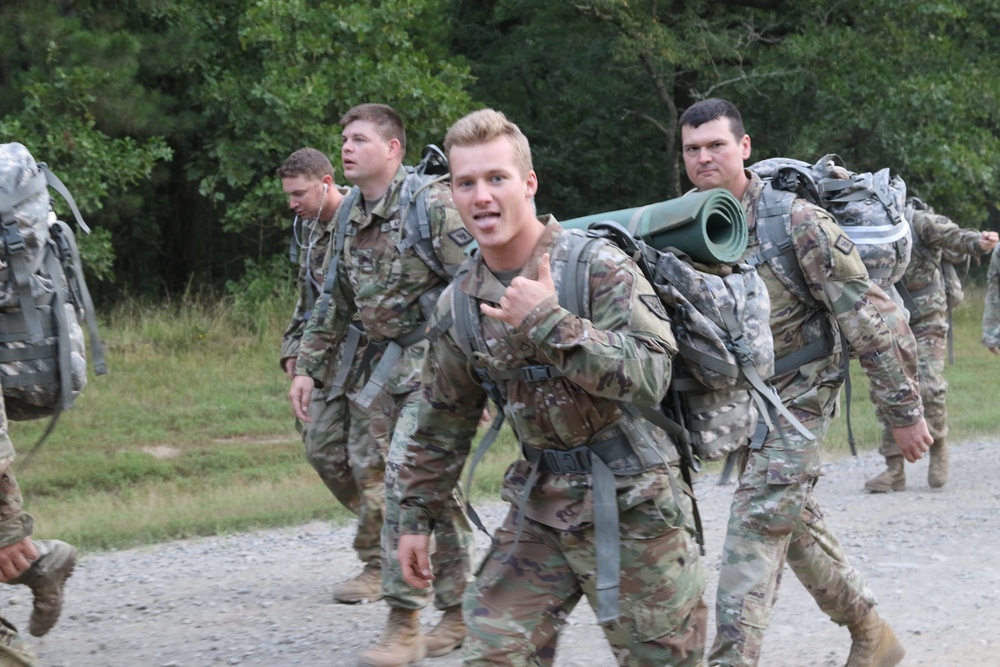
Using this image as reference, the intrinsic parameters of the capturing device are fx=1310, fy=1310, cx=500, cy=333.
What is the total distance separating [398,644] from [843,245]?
2.45 m

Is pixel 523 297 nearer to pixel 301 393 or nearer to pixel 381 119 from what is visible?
pixel 381 119

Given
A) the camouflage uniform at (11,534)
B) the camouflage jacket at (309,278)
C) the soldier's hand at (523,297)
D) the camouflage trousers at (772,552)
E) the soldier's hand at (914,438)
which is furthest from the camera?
the camouflage jacket at (309,278)

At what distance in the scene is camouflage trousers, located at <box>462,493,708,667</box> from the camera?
3637 mm

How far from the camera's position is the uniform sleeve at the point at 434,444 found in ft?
12.5

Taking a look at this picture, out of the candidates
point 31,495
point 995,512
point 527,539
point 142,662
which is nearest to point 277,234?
point 31,495

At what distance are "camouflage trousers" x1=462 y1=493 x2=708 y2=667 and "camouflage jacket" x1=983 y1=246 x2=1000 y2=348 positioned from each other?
6.93m

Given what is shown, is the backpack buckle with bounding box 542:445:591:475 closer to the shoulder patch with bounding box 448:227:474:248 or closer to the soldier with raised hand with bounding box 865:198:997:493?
the shoulder patch with bounding box 448:227:474:248

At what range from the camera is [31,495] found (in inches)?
387

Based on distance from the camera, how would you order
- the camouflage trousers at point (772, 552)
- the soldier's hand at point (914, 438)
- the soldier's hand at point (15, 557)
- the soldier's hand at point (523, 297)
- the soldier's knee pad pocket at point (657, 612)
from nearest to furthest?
the soldier's hand at point (523, 297)
the soldier's knee pad pocket at point (657, 612)
the camouflage trousers at point (772, 552)
the soldier's hand at point (15, 557)
the soldier's hand at point (914, 438)

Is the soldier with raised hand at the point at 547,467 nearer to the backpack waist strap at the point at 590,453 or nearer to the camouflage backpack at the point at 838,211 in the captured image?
the backpack waist strap at the point at 590,453

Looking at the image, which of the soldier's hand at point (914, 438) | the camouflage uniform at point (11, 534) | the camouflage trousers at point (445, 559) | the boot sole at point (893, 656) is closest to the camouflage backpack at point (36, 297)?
the camouflage uniform at point (11, 534)

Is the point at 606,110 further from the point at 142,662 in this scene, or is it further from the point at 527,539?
the point at 527,539

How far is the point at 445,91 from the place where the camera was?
16.9 metres

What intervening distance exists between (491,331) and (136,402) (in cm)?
1011
